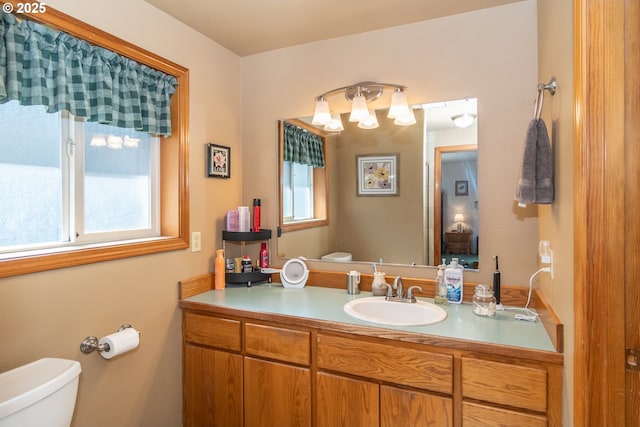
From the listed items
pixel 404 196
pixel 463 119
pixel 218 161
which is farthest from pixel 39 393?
pixel 463 119

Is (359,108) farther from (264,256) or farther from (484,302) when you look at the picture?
(484,302)

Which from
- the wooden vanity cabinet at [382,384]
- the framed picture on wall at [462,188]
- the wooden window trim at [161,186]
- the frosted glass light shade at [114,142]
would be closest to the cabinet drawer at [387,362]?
the wooden vanity cabinet at [382,384]

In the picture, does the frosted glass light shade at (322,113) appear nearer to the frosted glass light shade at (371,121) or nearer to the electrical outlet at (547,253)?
the frosted glass light shade at (371,121)

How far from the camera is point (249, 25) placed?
198 cm

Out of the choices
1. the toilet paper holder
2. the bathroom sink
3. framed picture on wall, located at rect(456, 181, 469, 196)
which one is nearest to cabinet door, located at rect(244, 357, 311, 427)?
the bathroom sink

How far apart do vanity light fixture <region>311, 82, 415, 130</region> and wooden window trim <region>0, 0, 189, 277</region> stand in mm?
790

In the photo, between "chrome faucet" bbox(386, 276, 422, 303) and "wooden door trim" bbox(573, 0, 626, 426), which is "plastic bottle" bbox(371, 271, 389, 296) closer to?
"chrome faucet" bbox(386, 276, 422, 303)

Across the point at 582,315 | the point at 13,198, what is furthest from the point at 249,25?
the point at 582,315

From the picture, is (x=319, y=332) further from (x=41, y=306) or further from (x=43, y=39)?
(x=43, y=39)

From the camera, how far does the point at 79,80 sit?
1456mm

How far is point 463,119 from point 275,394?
170 centimetres

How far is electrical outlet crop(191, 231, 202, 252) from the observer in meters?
2.02

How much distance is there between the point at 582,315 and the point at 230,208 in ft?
6.36

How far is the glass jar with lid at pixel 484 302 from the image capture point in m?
1.58
